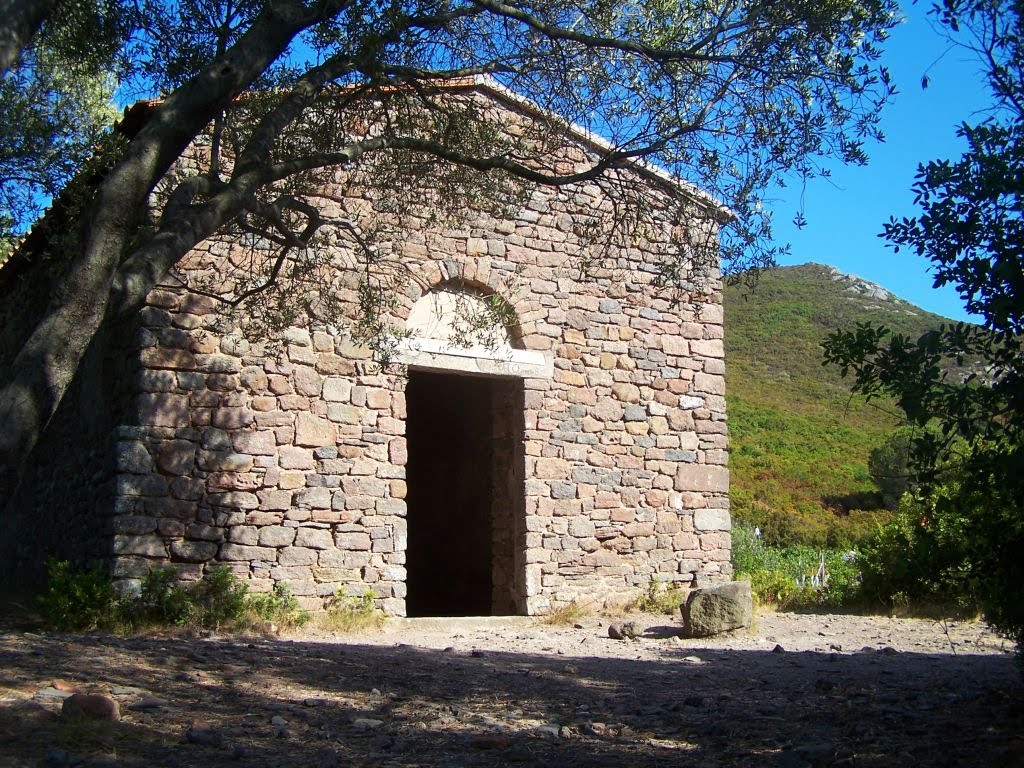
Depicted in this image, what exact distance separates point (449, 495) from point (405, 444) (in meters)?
4.78

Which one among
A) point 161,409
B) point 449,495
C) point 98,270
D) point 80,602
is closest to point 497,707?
point 98,270

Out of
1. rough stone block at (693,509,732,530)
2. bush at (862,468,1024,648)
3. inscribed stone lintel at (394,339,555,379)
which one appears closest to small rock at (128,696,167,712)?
bush at (862,468,1024,648)

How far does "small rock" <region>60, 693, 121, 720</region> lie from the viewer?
15.2 feet

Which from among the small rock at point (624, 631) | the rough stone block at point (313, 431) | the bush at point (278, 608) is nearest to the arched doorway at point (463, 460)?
the rough stone block at point (313, 431)

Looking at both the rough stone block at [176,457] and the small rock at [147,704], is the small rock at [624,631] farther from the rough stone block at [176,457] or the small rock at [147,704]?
the small rock at [147,704]

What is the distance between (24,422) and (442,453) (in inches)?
401

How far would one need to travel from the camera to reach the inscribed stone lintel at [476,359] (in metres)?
9.80

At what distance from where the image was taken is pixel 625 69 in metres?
7.46

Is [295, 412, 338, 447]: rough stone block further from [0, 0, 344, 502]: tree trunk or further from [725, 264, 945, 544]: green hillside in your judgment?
[725, 264, 945, 544]: green hillside

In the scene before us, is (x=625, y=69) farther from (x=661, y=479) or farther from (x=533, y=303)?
(x=661, y=479)

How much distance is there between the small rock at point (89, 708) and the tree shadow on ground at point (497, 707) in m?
0.08

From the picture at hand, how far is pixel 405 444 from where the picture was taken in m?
9.54

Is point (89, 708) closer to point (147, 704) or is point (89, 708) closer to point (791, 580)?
point (147, 704)

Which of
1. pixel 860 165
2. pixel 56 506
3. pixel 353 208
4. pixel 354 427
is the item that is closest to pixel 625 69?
pixel 860 165
